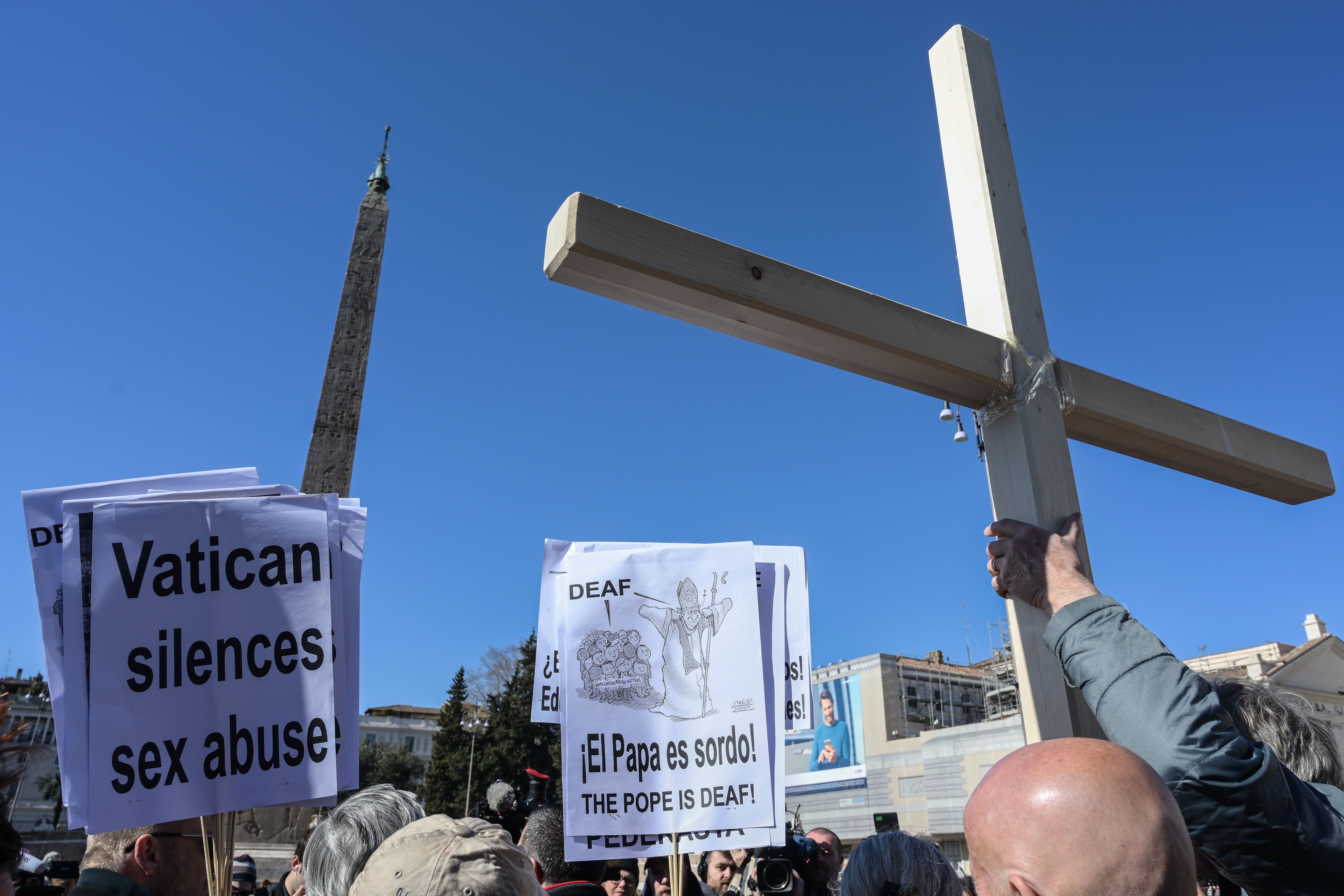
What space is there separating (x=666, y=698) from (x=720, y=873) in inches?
92.3

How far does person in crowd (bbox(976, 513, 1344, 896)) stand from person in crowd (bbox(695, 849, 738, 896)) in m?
3.87

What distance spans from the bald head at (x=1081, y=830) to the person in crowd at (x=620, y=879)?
10.0 feet

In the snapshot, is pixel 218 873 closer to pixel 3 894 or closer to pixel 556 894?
pixel 3 894

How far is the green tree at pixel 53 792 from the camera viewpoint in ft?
95.7

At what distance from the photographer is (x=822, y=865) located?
3.85 meters

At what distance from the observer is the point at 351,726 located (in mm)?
2174

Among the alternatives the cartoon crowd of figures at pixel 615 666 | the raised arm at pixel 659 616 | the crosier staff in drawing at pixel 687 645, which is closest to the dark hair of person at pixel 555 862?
the cartoon crowd of figures at pixel 615 666

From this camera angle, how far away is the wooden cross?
1571 mm

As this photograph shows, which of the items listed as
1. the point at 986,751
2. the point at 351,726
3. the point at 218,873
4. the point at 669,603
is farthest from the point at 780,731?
the point at 986,751

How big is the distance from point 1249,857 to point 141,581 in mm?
2228

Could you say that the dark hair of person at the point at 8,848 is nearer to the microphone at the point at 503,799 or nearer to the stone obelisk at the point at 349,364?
the microphone at the point at 503,799

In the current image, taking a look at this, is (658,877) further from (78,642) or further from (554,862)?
(78,642)

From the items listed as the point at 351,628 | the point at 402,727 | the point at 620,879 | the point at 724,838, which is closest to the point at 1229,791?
the point at 351,628

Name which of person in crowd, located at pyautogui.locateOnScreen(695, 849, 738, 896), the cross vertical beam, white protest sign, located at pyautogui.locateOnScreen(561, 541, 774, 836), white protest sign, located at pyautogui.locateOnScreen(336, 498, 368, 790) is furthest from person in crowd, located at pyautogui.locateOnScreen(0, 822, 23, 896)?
person in crowd, located at pyautogui.locateOnScreen(695, 849, 738, 896)
